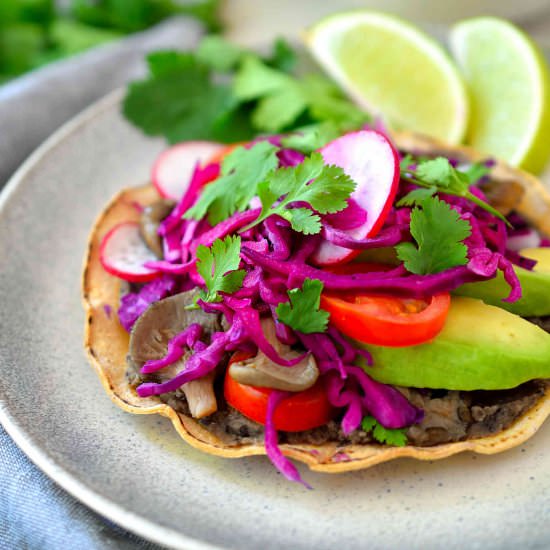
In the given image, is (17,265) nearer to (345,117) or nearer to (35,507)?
(35,507)

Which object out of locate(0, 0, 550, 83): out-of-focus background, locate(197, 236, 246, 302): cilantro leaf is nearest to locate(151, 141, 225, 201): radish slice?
locate(197, 236, 246, 302): cilantro leaf

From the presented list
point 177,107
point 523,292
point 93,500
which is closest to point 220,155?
point 177,107

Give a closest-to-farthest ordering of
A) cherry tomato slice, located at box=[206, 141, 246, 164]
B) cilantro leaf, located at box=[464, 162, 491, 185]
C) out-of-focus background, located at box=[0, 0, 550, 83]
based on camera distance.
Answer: cilantro leaf, located at box=[464, 162, 491, 185]
cherry tomato slice, located at box=[206, 141, 246, 164]
out-of-focus background, located at box=[0, 0, 550, 83]

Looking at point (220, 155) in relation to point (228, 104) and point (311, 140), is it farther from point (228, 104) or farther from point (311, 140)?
point (228, 104)

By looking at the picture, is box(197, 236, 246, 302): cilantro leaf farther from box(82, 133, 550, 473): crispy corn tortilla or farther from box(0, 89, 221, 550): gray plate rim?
box(0, 89, 221, 550): gray plate rim

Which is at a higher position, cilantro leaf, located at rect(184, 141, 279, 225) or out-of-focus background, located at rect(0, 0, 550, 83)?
cilantro leaf, located at rect(184, 141, 279, 225)
